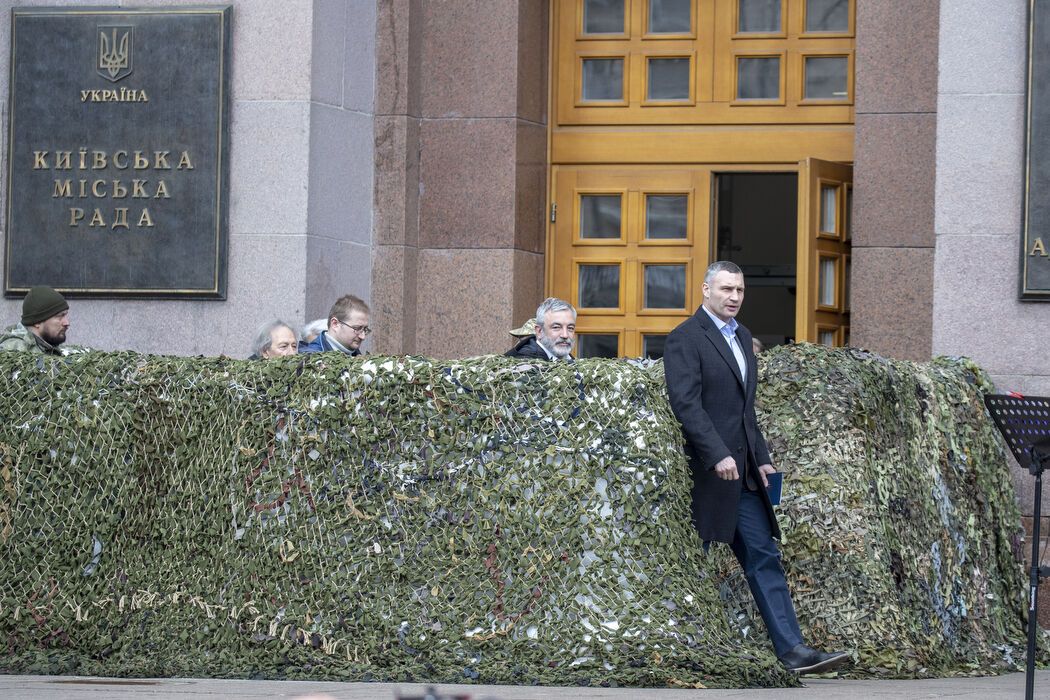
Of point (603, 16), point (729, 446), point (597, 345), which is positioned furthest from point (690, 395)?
point (603, 16)

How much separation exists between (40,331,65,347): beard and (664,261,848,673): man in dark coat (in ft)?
12.4

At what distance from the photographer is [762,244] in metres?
16.8

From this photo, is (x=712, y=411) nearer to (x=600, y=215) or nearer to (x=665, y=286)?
(x=665, y=286)

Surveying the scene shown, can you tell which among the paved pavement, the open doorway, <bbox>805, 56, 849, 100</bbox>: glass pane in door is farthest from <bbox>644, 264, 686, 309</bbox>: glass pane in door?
the paved pavement

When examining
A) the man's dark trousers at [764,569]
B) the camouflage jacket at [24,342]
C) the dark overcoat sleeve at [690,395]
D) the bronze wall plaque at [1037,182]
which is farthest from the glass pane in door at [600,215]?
the man's dark trousers at [764,569]

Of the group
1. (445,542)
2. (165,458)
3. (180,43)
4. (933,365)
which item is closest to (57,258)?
(180,43)

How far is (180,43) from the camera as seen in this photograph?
1331 centimetres

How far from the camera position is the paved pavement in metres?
8.10

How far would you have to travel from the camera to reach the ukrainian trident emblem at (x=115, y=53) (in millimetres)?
13336

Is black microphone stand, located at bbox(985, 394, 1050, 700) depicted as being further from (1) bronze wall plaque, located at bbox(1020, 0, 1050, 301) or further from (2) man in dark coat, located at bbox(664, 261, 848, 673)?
(1) bronze wall plaque, located at bbox(1020, 0, 1050, 301)

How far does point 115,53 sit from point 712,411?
6.37 meters

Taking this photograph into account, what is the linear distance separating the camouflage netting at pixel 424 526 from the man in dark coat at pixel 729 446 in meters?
0.15

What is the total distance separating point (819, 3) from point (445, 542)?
267 inches

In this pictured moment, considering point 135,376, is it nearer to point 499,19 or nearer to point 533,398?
point 533,398
